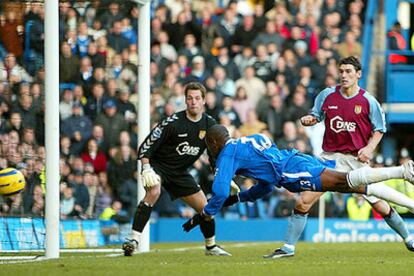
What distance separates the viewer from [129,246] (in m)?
12.8

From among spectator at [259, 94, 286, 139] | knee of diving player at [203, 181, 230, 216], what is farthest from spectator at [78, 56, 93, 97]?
spectator at [259, 94, 286, 139]

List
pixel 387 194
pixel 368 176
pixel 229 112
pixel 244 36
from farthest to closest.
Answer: pixel 244 36 < pixel 229 112 < pixel 387 194 < pixel 368 176

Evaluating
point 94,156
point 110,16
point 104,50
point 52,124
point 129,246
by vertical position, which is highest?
point 110,16

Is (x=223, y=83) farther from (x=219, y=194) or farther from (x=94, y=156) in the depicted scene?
(x=219, y=194)

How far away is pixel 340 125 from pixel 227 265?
2705mm

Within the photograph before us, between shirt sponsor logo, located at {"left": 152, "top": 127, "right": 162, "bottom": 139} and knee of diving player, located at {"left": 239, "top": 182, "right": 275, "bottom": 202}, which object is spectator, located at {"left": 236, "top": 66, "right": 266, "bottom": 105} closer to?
shirt sponsor logo, located at {"left": 152, "top": 127, "right": 162, "bottom": 139}

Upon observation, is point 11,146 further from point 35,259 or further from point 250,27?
point 250,27

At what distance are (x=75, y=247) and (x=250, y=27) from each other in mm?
8800

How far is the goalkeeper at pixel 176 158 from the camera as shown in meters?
12.8

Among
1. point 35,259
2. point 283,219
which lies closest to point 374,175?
point 35,259

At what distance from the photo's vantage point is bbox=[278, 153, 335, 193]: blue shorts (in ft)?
37.6

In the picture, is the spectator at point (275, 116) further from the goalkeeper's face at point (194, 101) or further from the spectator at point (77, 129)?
the goalkeeper's face at point (194, 101)

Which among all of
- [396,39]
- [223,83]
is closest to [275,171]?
[223,83]

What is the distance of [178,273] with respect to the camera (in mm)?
9906
